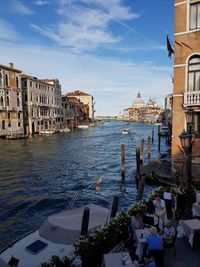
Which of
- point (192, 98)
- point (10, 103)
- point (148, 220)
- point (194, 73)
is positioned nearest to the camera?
point (148, 220)

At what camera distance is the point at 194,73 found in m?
15.1

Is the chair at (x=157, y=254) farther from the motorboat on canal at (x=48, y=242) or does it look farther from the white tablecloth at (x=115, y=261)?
the motorboat on canal at (x=48, y=242)

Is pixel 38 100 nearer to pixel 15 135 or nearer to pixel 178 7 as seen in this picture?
pixel 15 135

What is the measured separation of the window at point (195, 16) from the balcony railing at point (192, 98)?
12.2 ft

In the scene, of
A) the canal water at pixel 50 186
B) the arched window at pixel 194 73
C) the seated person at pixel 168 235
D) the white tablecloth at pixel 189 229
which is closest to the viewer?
the seated person at pixel 168 235

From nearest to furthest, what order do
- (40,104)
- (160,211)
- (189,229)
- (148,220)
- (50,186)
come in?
(189,229)
(148,220)
(160,211)
(50,186)
(40,104)

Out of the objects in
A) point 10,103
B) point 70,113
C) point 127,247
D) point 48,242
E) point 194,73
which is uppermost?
point 10,103

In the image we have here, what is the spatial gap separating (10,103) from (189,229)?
49.8 m

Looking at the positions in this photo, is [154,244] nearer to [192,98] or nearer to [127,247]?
[127,247]

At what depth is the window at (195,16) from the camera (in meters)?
14.6

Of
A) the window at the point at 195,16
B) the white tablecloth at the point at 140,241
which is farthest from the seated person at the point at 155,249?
the window at the point at 195,16

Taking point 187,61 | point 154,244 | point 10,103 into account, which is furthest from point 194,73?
point 10,103

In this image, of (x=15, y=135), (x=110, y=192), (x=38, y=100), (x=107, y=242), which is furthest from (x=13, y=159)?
(x=38, y=100)

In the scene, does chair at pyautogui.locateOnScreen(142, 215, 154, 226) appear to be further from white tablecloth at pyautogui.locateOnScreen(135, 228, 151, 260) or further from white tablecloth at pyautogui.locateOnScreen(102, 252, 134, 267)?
white tablecloth at pyautogui.locateOnScreen(102, 252, 134, 267)
